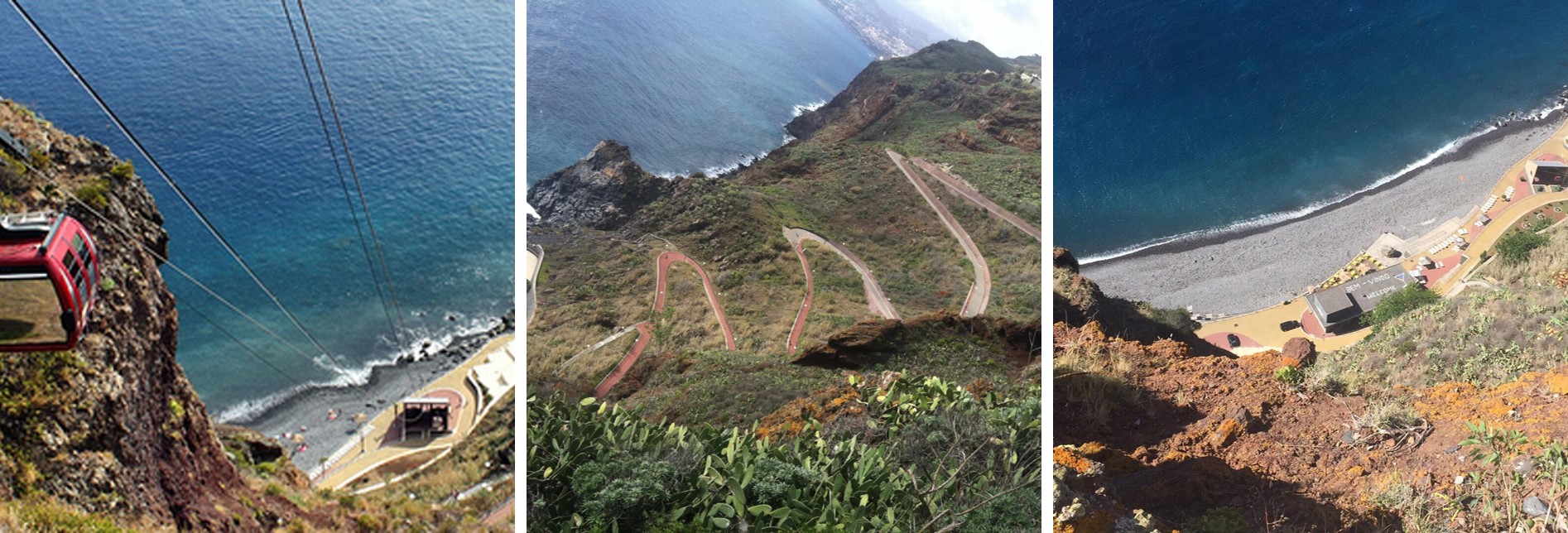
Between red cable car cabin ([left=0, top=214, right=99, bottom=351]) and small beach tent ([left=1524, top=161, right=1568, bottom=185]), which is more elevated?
small beach tent ([left=1524, top=161, right=1568, bottom=185])

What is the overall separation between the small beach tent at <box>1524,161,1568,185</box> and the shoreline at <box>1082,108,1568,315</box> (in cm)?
16

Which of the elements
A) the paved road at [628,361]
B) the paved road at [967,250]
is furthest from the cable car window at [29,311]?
→ the paved road at [967,250]

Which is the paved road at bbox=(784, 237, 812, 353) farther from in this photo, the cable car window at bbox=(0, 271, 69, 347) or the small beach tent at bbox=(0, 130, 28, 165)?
the small beach tent at bbox=(0, 130, 28, 165)

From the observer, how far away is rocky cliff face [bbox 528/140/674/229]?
8.90 metres

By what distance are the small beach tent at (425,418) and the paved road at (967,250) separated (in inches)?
535

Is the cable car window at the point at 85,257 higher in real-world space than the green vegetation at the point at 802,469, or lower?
higher

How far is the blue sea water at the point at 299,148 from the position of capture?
891 inches

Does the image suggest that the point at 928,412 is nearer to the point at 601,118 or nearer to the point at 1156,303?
the point at 1156,303

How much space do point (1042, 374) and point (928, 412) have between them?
1.18 m

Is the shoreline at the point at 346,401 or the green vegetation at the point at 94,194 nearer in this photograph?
the green vegetation at the point at 94,194

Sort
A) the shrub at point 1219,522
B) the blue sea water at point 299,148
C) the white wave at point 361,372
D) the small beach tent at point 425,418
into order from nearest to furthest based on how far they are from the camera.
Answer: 1. the shrub at point 1219,522
2. the small beach tent at point 425,418
3. the white wave at point 361,372
4. the blue sea water at point 299,148

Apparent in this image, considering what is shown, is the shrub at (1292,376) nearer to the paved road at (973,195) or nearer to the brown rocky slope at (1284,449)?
the brown rocky slope at (1284,449)

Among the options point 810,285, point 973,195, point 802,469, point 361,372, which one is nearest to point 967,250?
point 973,195

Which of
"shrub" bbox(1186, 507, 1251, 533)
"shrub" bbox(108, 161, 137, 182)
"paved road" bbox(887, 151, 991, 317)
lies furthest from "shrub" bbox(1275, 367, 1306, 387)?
"shrub" bbox(108, 161, 137, 182)
